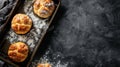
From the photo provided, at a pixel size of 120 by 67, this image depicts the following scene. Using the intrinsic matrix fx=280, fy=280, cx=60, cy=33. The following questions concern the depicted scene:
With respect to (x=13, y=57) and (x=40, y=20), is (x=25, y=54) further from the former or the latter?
(x=40, y=20)

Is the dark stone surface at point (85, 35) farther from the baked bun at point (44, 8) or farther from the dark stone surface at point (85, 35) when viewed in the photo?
the baked bun at point (44, 8)

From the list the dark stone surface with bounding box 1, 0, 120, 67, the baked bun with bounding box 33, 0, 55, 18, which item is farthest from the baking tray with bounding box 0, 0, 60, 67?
the dark stone surface with bounding box 1, 0, 120, 67

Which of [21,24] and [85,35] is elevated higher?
[21,24]

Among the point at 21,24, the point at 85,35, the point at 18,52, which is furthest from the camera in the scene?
→ the point at 85,35

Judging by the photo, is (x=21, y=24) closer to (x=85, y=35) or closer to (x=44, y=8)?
(x=44, y=8)

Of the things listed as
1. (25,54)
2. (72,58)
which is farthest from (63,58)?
(25,54)

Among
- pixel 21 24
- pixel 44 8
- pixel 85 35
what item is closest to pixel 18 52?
pixel 21 24
